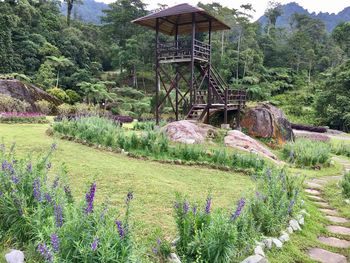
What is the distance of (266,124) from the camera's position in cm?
1230

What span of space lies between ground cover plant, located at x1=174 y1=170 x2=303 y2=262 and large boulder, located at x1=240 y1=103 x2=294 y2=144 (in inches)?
333

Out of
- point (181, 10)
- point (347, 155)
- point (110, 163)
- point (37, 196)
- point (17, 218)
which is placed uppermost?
point (181, 10)

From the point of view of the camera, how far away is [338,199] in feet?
17.2

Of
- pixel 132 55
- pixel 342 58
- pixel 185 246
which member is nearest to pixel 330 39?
pixel 342 58

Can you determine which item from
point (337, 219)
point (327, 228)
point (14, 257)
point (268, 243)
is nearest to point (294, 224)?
point (327, 228)

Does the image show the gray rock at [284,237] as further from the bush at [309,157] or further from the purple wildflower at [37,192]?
the bush at [309,157]

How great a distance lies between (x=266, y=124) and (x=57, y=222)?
10991 millimetres

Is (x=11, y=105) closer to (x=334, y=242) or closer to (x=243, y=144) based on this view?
(x=243, y=144)

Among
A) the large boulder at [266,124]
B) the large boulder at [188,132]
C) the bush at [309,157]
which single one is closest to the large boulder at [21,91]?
the large boulder at [188,132]

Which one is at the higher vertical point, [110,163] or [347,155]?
[110,163]

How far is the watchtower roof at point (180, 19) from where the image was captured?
489 inches

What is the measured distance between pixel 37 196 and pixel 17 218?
0.28 metres

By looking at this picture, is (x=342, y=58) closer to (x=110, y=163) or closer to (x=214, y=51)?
(x=214, y=51)

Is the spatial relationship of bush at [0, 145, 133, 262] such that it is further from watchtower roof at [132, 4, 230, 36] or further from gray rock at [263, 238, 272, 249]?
watchtower roof at [132, 4, 230, 36]
